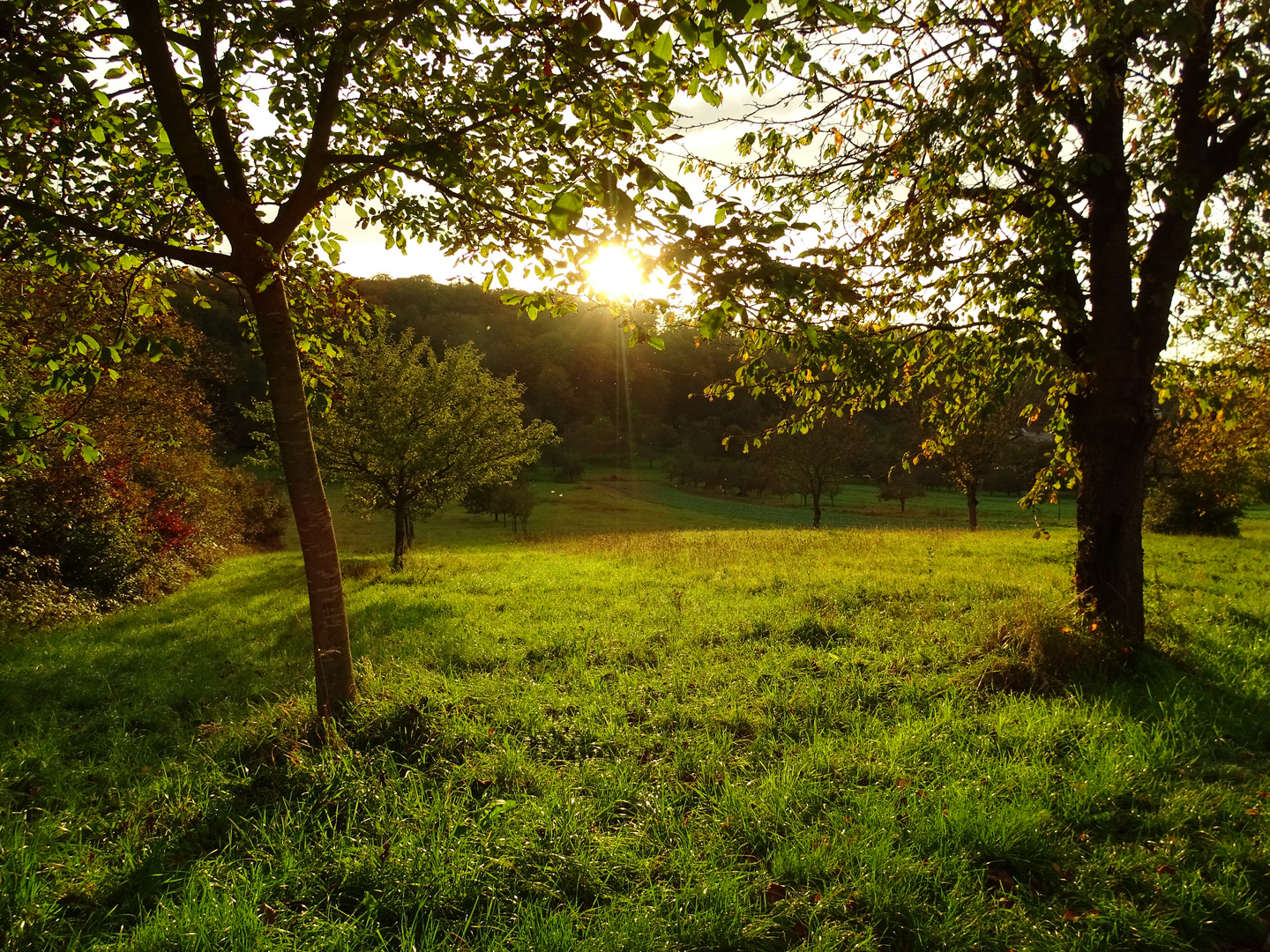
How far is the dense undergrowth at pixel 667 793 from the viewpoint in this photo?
3105mm

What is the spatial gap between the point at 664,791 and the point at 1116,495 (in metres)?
6.49

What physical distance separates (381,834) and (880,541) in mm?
18635

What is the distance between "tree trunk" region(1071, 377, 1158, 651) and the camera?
6777 mm

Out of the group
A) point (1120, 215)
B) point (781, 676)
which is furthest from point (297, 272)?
point (1120, 215)

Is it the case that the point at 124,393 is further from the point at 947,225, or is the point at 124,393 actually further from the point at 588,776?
the point at 947,225

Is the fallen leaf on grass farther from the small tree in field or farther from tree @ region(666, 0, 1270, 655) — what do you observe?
the small tree in field

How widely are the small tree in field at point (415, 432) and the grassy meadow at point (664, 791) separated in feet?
32.6

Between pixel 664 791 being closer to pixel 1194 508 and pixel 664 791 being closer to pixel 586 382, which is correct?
pixel 1194 508

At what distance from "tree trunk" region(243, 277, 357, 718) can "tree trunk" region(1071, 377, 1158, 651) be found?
8.03 m

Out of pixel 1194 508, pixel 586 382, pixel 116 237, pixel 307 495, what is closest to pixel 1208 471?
pixel 1194 508

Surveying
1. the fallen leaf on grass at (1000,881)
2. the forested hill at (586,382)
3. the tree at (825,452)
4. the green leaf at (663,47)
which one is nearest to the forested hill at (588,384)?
the forested hill at (586,382)

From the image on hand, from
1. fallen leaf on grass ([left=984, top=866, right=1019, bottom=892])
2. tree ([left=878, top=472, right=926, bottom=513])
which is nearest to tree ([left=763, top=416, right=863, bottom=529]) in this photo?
tree ([left=878, top=472, right=926, bottom=513])

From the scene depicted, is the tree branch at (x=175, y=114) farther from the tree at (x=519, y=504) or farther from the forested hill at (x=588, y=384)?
the forested hill at (x=588, y=384)

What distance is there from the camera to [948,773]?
176 inches
